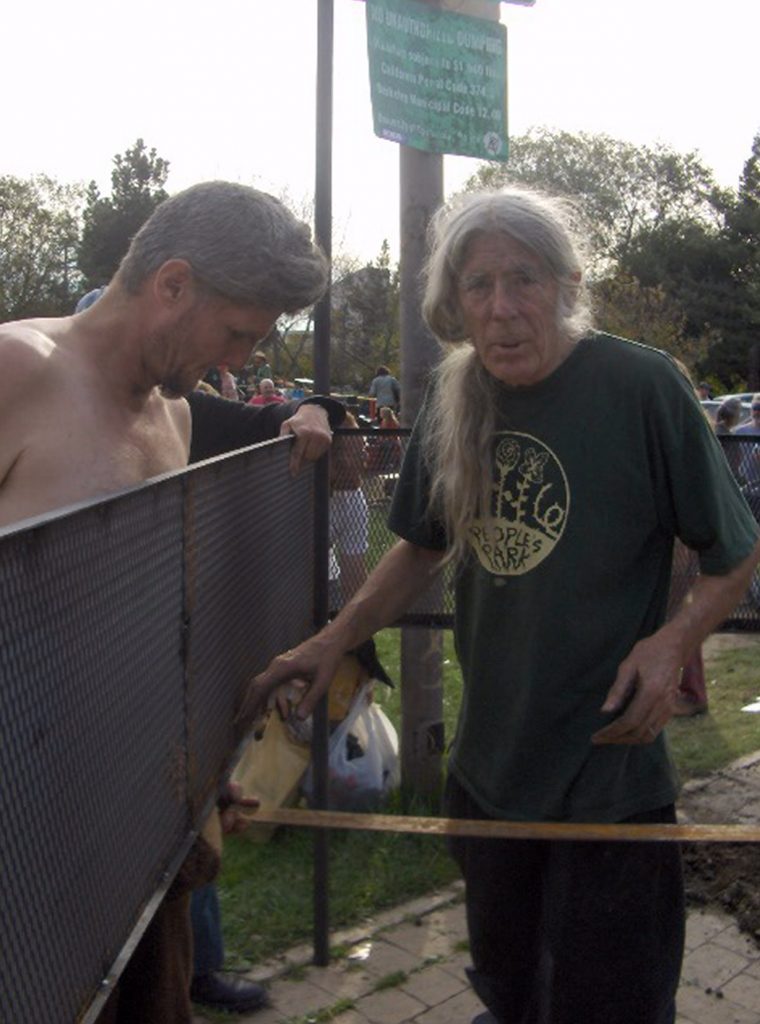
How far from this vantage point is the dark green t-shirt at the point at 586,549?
2342 mm

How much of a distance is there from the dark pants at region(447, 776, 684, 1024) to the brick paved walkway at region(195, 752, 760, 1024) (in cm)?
110

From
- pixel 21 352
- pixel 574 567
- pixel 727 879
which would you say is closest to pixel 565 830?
pixel 574 567

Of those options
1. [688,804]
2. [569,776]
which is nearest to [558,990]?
[569,776]

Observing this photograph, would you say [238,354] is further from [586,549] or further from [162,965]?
[162,965]

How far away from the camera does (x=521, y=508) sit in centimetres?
247

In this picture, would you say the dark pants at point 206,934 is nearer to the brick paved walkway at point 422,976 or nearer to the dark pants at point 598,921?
the brick paved walkway at point 422,976

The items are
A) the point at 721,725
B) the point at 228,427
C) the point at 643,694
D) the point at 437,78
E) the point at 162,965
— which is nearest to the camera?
the point at 643,694

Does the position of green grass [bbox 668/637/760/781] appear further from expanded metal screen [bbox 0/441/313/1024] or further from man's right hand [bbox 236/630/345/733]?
expanded metal screen [bbox 0/441/313/1024]

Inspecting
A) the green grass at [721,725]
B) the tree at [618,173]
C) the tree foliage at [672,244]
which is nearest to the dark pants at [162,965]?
the green grass at [721,725]

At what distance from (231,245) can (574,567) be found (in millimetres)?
893

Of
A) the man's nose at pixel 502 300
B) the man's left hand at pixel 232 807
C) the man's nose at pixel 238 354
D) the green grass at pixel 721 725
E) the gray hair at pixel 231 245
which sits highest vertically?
the gray hair at pixel 231 245

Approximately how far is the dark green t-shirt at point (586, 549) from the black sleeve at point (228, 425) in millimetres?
1020

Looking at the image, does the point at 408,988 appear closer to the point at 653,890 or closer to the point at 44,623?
the point at 653,890

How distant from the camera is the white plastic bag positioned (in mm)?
4809
